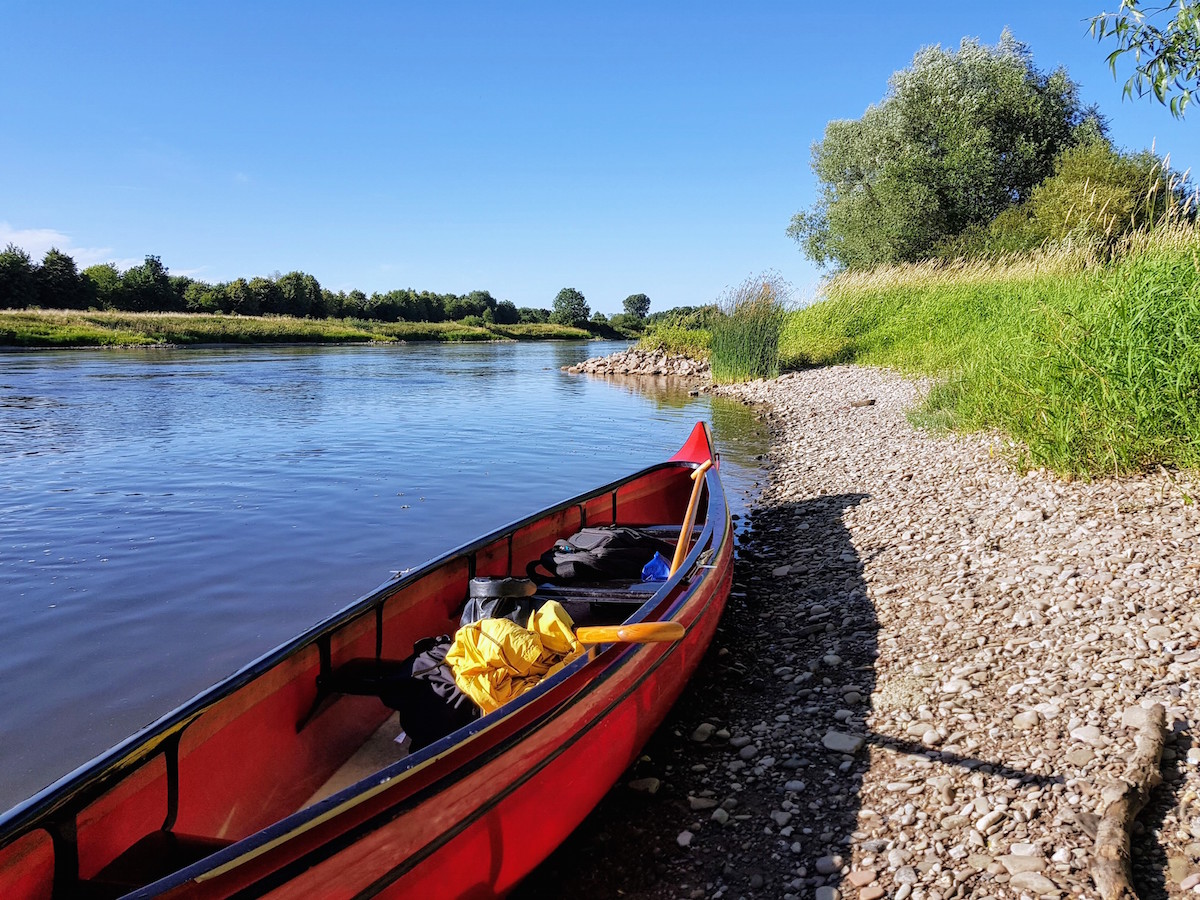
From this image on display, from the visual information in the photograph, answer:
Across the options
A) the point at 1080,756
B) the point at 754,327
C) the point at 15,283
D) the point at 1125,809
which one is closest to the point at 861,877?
the point at 1125,809

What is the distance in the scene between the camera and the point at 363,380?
87.8 ft

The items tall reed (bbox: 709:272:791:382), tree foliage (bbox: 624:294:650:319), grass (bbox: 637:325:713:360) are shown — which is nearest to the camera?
tall reed (bbox: 709:272:791:382)

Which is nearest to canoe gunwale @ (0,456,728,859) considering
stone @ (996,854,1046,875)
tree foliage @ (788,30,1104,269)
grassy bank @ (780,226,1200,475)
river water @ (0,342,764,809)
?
stone @ (996,854,1046,875)

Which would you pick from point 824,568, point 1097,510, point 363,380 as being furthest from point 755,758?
point 363,380

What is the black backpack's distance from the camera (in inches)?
207

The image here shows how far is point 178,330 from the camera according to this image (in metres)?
50.6

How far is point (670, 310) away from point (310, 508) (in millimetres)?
26755

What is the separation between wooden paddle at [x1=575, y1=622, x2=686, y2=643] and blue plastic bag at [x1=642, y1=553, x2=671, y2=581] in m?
2.11

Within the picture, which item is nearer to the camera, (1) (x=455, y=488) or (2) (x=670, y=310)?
(1) (x=455, y=488)

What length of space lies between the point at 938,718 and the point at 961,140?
2864 cm

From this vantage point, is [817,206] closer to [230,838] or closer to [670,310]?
[670,310]

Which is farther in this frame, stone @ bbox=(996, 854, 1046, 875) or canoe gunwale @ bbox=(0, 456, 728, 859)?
stone @ bbox=(996, 854, 1046, 875)

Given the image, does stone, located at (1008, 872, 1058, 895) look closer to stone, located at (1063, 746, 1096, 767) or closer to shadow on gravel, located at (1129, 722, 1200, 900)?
shadow on gravel, located at (1129, 722, 1200, 900)

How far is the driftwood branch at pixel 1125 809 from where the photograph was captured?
235 cm
